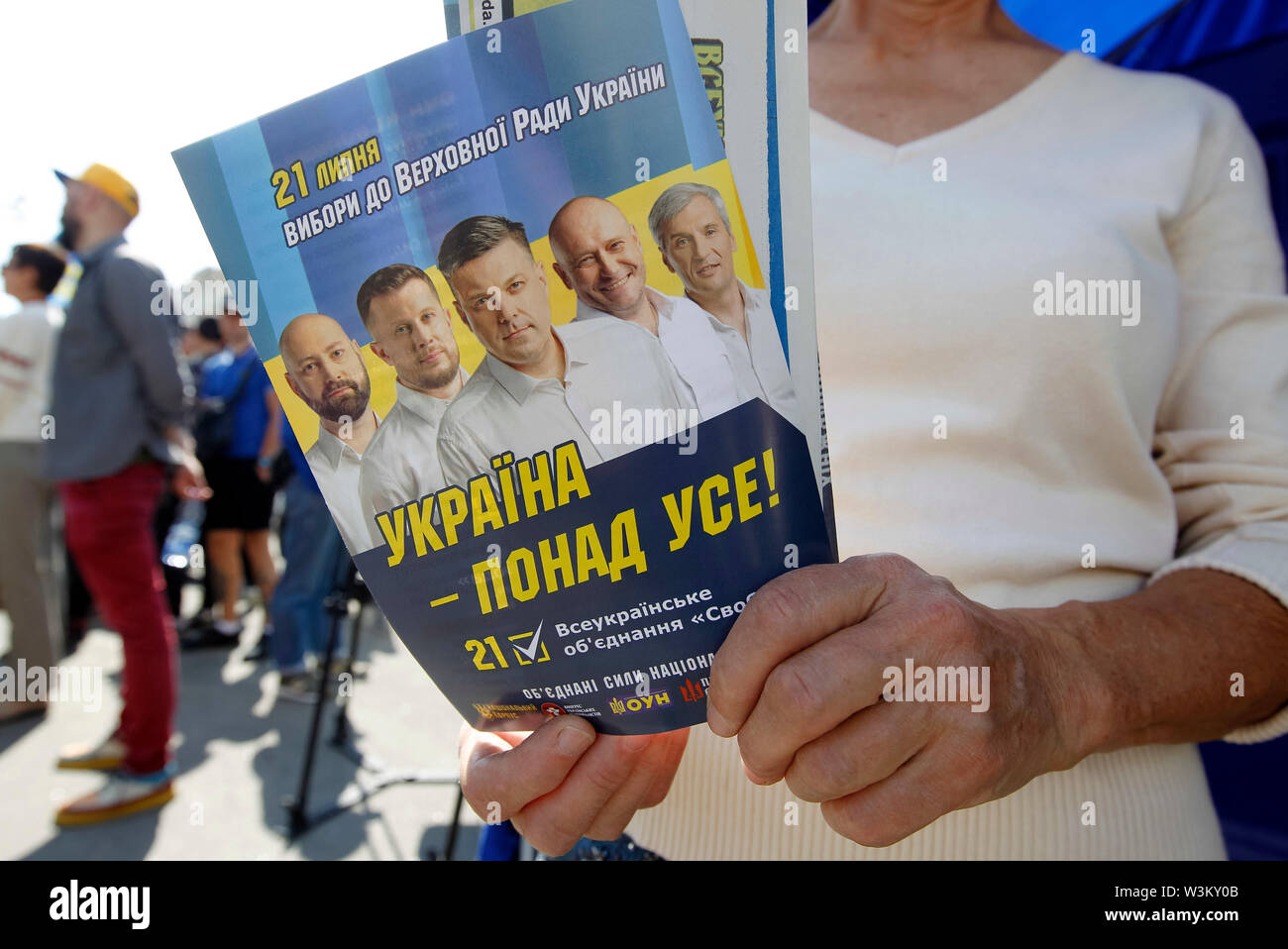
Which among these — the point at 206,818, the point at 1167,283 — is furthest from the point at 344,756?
the point at 1167,283

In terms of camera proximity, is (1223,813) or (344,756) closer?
(1223,813)

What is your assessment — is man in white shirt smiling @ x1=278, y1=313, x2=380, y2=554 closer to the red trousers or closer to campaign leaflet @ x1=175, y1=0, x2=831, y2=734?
campaign leaflet @ x1=175, y1=0, x2=831, y2=734

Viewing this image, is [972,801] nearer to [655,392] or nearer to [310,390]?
[655,392]

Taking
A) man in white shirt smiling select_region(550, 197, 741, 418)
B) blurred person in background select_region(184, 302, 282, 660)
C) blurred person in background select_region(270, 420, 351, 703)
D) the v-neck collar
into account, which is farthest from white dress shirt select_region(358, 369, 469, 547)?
blurred person in background select_region(184, 302, 282, 660)

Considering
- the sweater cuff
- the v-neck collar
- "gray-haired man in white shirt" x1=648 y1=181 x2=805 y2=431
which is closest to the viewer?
"gray-haired man in white shirt" x1=648 y1=181 x2=805 y2=431

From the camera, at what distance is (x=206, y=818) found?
118 inches

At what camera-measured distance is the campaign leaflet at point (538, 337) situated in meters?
0.55

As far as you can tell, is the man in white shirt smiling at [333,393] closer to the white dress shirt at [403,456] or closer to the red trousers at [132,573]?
the white dress shirt at [403,456]

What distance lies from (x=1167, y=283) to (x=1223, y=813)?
151cm

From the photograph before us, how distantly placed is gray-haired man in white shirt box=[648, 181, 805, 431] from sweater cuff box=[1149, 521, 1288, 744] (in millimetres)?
603

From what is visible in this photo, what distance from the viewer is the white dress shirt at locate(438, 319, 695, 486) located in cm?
58

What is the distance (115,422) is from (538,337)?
9.11ft

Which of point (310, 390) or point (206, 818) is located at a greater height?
point (310, 390)
